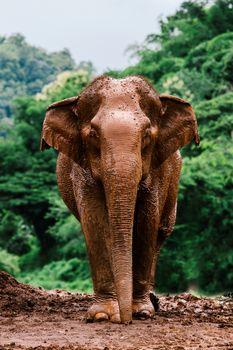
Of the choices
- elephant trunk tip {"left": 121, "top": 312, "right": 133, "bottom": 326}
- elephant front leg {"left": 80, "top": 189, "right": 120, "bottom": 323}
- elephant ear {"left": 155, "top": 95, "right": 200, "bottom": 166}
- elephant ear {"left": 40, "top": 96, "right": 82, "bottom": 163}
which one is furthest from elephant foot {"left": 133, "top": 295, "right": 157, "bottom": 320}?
elephant ear {"left": 40, "top": 96, "right": 82, "bottom": 163}

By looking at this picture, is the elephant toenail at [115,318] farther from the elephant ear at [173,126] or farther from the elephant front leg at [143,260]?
the elephant ear at [173,126]

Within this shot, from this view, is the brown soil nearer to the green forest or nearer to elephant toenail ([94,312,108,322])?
elephant toenail ([94,312,108,322])

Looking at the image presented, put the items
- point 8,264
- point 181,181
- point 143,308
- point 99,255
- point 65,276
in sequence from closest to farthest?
point 99,255 → point 143,308 → point 181,181 → point 65,276 → point 8,264

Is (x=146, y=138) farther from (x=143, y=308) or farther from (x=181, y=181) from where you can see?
(x=181, y=181)

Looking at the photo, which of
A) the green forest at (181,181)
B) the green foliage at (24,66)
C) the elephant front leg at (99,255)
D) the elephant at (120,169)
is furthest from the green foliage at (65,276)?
the green foliage at (24,66)

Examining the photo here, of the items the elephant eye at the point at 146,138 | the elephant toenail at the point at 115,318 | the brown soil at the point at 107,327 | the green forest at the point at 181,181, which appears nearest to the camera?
the brown soil at the point at 107,327

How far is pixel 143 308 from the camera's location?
7.03 m

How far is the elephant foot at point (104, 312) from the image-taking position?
22.0 feet

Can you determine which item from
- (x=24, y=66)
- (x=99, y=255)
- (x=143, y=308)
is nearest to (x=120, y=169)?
(x=99, y=255)

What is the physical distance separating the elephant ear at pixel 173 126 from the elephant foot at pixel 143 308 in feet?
3.58

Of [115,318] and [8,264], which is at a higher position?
[115,318]

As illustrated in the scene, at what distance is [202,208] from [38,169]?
34.1ft

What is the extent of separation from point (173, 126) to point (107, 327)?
5.83ft

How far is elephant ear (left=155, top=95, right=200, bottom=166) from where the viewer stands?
7117mm
